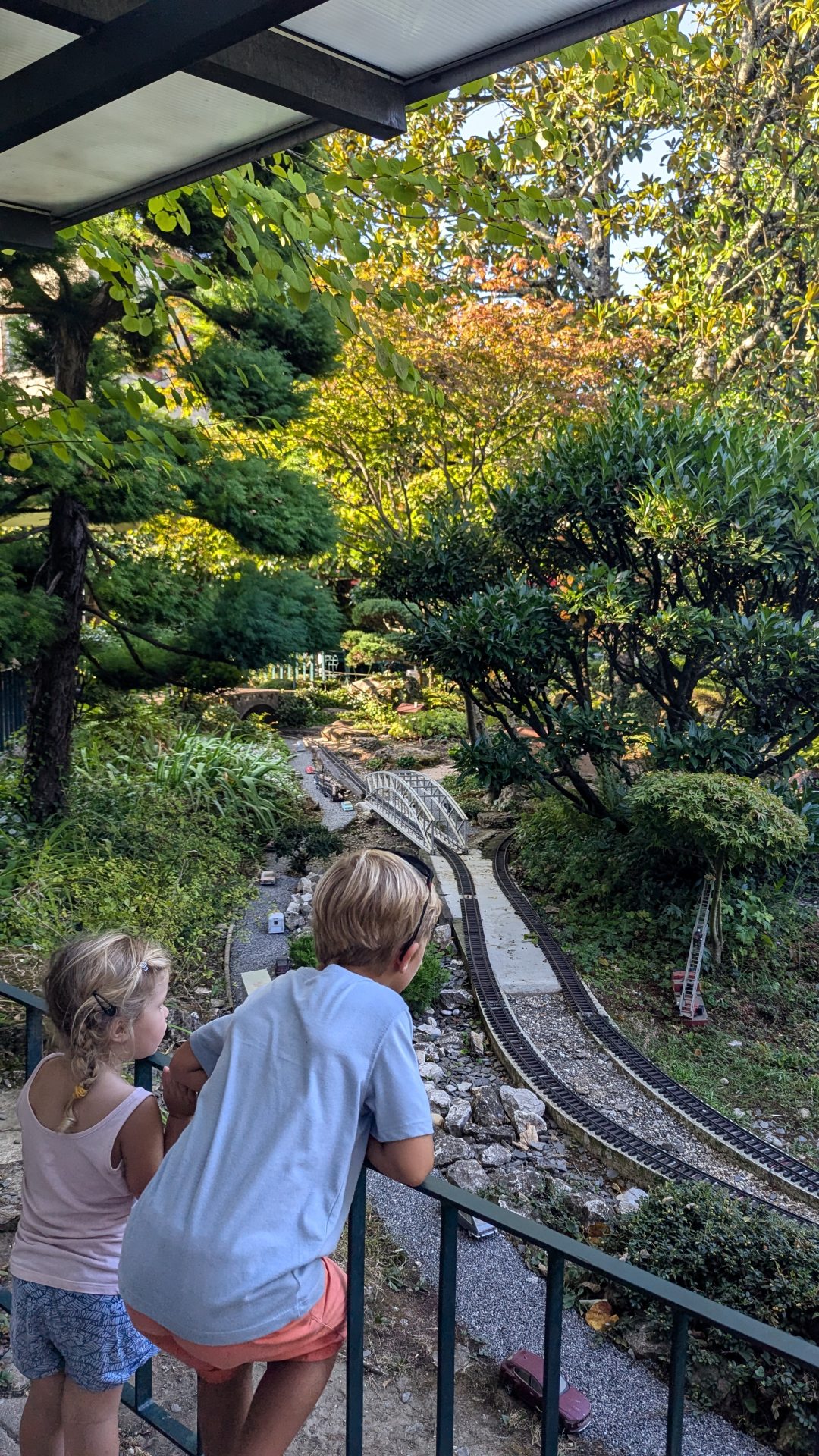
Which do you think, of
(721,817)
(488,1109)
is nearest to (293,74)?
(488,1109)

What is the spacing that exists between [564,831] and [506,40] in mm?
7798

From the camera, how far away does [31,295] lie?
5867 mm

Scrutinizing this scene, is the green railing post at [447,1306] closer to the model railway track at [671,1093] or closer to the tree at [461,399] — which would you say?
the model railway track at [671,1093]

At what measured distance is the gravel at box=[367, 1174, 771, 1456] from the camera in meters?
3.22

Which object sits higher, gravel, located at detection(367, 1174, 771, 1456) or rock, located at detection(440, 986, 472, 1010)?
rock, located at detection(440, 986, 472, 1010)

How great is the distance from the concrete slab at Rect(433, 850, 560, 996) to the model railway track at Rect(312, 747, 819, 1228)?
0.06 m

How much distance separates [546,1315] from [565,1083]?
4794mm

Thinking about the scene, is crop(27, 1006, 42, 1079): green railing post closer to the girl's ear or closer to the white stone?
the girl's ear

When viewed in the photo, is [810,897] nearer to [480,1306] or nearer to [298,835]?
[298,835]

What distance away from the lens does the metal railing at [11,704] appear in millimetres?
10305

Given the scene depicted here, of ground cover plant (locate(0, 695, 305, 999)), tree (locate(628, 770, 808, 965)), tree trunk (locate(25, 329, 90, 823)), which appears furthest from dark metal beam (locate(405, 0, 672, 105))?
tree (locate(628, 770, 808, 965))

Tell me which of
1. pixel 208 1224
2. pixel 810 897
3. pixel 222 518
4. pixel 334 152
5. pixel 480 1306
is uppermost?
pixel 334 152

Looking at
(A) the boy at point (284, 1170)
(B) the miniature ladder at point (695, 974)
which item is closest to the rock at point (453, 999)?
(B) the miniature ladder at point (695, 974)

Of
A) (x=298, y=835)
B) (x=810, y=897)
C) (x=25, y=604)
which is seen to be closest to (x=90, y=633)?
(x=298, y=835)
